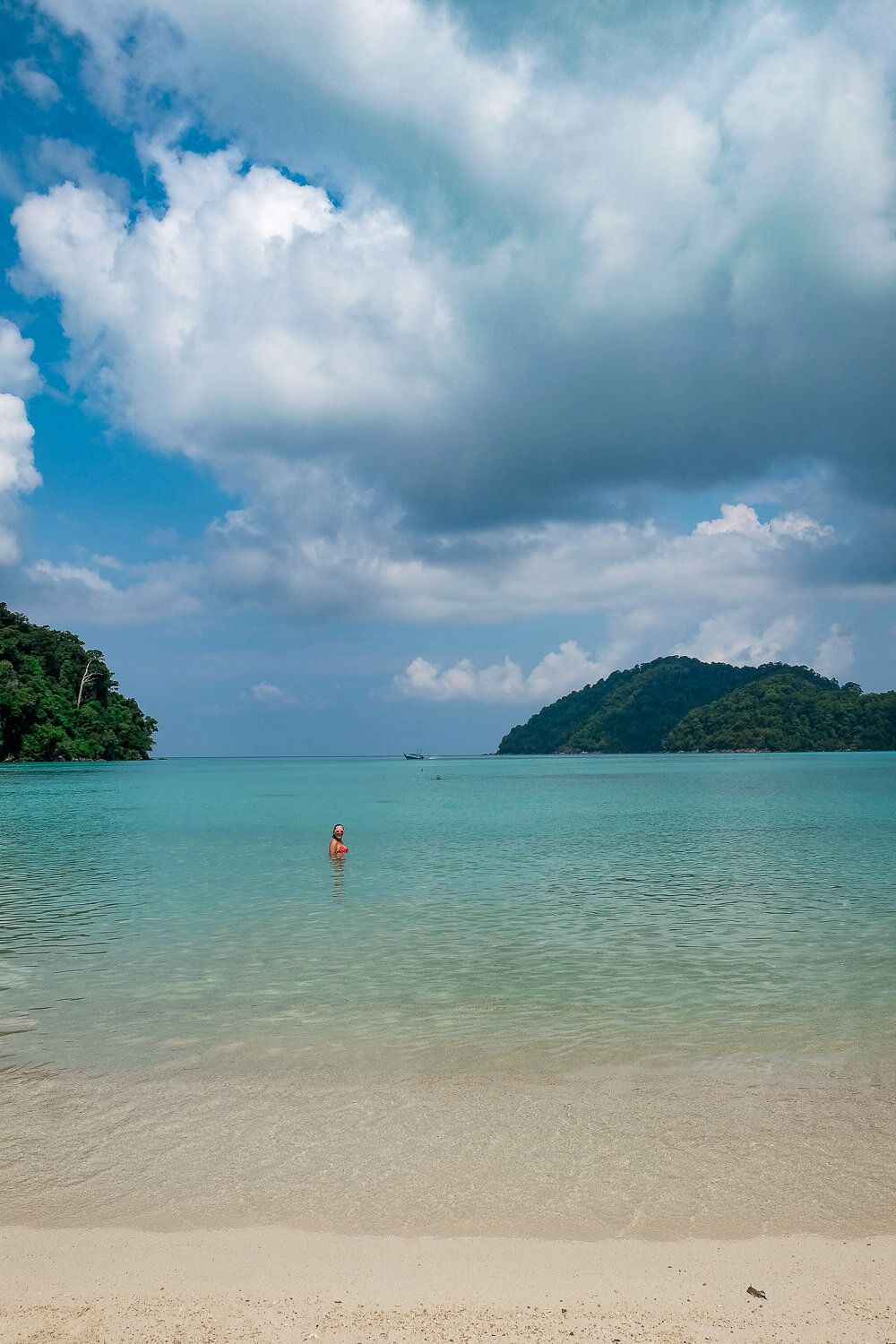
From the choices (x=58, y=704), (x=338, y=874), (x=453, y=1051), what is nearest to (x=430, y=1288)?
(x=453, y=1051)

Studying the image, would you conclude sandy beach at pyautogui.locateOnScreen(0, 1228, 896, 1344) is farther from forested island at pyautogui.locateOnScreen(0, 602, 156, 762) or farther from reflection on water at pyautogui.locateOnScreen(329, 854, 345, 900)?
forested island at pyautogui.locateOnScreen(0, 602, 156, 762)

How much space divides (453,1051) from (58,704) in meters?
146

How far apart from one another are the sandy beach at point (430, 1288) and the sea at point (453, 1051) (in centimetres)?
29

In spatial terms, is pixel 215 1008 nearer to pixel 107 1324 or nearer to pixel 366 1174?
pixel 366 1174

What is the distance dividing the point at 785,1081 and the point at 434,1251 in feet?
16.2

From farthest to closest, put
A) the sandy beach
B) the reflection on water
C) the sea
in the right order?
the reflection on water → the sea → the sandy beach

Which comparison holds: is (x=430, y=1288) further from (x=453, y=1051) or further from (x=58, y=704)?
(x=58, y=704)

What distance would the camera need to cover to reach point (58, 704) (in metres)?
142

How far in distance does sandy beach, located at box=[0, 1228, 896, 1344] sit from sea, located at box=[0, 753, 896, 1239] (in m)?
0.29

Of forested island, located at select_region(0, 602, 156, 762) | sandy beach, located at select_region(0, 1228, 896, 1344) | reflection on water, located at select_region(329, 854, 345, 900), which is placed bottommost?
reflection on water, located at select_region(329, 854, 345, 900)

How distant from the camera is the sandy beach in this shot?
4949 mm

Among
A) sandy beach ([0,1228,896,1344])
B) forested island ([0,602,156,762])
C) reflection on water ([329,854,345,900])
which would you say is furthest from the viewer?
forested island ([0,602,156,762])

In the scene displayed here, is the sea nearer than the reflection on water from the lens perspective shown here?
Yes

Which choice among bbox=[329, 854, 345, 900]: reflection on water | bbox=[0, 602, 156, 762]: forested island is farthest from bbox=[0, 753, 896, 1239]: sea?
bbox=[0, 602, 156, 762]: forested island
